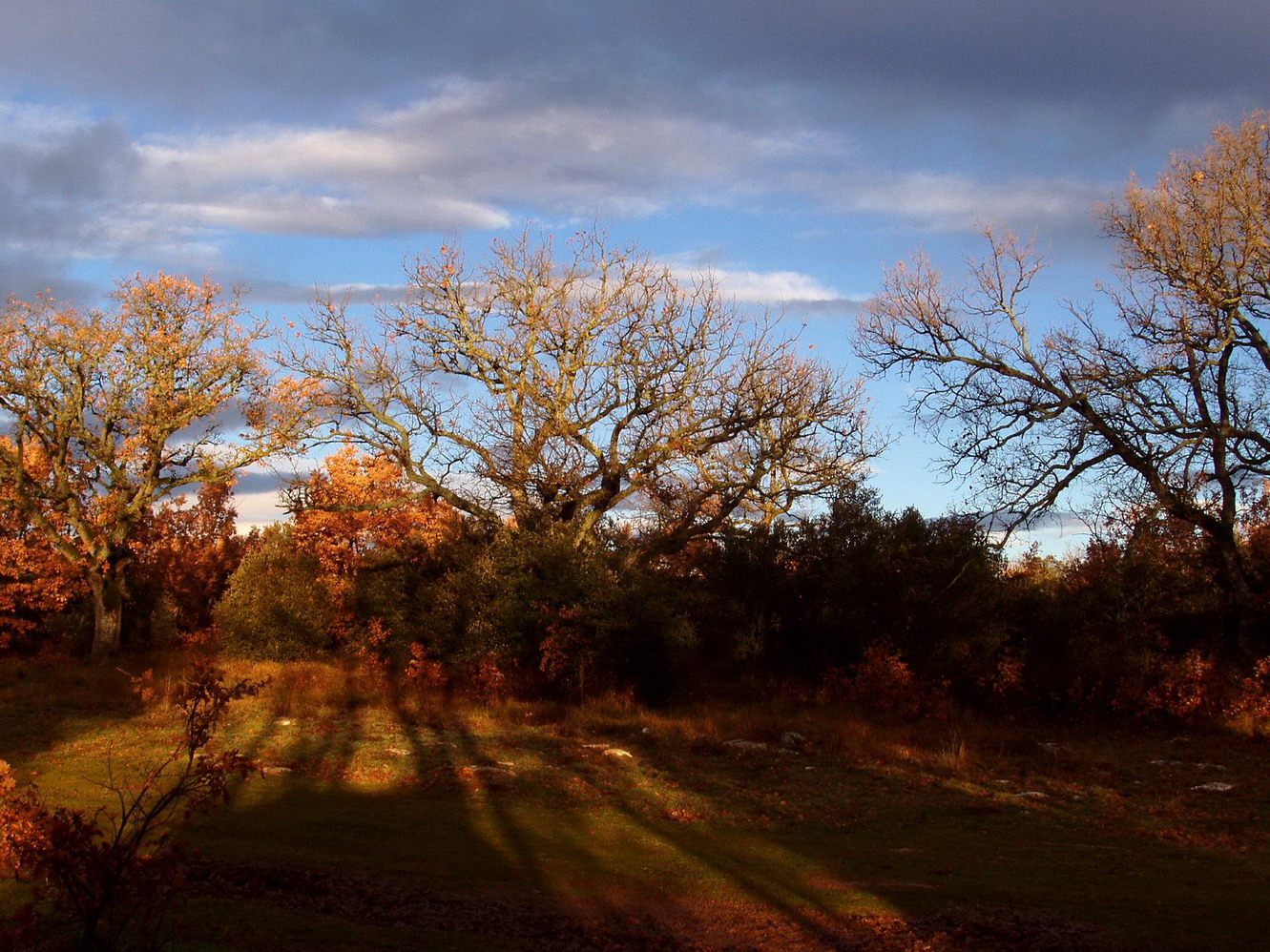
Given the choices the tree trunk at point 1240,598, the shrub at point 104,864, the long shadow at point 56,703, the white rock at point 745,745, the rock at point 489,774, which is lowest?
the long shadow at point 56,703

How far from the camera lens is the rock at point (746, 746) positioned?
19.3 m

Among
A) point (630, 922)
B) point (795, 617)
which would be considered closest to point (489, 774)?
point (630, 922)

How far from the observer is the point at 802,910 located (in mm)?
9617

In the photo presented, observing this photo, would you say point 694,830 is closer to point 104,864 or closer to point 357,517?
point 104,864

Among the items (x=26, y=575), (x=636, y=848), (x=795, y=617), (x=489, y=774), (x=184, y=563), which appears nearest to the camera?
(x=636, y=848)

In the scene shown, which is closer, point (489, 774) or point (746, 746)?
point (489, 774)

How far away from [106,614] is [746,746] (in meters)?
24.0

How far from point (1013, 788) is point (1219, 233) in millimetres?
13564

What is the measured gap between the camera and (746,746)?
64.7ft

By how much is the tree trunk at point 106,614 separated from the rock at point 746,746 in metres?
22.3

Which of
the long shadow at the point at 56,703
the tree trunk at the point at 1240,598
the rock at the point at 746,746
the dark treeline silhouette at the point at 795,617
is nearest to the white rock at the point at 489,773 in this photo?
the rock at the point at 746,746

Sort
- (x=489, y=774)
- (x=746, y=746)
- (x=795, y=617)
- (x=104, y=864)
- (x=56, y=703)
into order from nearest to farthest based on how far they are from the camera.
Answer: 1. (x=104, y=864)
2. (x=489, y=774)
3. (x=746, y=746)
4. (x=56, y=703)
5. (x=795, y=617)

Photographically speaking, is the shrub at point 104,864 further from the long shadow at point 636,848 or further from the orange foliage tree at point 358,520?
the orange foliage tree at point 358,520

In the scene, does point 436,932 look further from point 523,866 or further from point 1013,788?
point 1013,788
